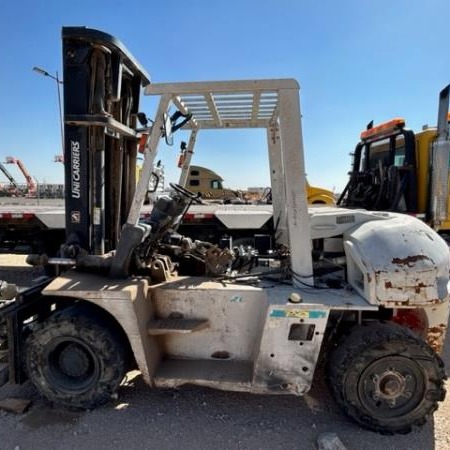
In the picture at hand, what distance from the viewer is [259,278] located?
3367 mm

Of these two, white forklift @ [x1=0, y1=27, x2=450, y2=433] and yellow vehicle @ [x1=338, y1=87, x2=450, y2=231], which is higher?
yellow vehicle @ [x1=338, y1=87, x2=450, y2=231]

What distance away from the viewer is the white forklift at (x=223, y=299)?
2.82 m

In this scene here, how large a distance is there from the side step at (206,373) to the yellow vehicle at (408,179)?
10.7ft

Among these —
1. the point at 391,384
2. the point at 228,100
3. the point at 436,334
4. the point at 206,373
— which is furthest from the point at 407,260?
the point at 228,100

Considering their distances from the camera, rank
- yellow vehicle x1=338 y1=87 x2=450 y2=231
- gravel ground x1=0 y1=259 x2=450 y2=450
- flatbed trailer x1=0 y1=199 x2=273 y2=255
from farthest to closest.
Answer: flatbed trailer x1=0 y1=199 x2=273 y2=255
yellow vehicle x1=338 y1=87 x2=450 y2=231
gravel ground x1=0 y1=259 x2=450 y2=450

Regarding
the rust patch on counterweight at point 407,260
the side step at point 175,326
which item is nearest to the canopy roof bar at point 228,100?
the rust patch on counterweight at point 407,260

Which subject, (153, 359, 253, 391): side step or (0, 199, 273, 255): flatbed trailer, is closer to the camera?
(153, 359, 253, 391): side step

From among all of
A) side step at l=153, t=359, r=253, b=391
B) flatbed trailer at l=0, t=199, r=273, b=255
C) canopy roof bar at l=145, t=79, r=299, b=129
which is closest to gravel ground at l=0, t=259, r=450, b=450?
side step at l=153, t=359, r=253, b=391

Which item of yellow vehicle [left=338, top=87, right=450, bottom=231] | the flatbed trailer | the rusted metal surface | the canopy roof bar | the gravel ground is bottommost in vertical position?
the gravel ground

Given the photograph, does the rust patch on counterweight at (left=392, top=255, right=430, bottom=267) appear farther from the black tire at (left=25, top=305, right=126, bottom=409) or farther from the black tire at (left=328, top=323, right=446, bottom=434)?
the black tire at (left=25, top=305, right=126, bottom=409)

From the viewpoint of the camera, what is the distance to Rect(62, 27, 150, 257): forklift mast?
3.33 metres

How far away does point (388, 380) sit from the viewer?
2.84 m

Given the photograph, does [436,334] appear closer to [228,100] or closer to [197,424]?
[197,424]

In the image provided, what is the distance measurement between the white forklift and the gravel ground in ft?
0.46
